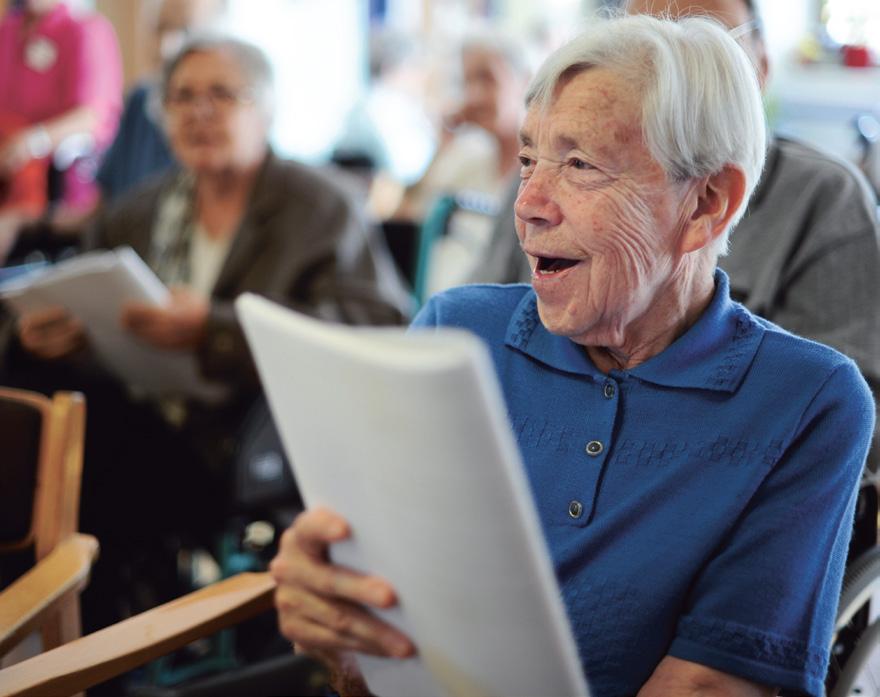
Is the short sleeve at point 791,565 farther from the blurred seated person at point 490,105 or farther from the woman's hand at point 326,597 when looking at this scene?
the blurred seated person at point 490,105

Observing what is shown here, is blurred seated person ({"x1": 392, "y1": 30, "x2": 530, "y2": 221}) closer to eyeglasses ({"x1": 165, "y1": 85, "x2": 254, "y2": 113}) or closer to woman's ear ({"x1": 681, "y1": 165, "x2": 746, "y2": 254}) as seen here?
eyeglasses ({"x1": 165, "y1": 85, "x2": 254, "y2": 113})

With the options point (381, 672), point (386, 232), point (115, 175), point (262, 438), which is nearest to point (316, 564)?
point (381, 672)

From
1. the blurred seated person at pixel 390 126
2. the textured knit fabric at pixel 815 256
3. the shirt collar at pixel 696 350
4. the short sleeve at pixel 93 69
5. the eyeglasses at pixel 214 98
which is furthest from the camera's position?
the blurred seated person at pixel 390 126

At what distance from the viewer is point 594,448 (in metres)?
1.22

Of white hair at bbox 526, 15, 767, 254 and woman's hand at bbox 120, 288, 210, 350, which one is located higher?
white hair at bbox 526, 15, 767, 254

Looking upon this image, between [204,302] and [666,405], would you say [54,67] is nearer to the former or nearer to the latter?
[204,302]

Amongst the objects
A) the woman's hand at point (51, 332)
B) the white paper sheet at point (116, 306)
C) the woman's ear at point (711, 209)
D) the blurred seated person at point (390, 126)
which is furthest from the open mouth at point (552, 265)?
the blurred seated person at point (390, 126)

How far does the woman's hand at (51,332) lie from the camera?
8.11ft

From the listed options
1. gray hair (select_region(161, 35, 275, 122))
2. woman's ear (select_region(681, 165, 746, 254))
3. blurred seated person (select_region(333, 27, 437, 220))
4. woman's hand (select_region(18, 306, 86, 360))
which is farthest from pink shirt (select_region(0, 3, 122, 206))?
woman's ear (select_region(681, 165, 746, 254))

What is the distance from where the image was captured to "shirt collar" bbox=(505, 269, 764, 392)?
1.21 meters

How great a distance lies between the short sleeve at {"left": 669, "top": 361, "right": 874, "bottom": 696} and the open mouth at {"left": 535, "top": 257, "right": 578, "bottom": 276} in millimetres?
284

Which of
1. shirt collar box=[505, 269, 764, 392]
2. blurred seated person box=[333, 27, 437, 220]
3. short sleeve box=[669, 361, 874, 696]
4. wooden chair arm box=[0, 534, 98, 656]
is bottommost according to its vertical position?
blurred seated person box=[333, 27, 437, 220]

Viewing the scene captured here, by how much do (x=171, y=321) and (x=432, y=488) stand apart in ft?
5.32

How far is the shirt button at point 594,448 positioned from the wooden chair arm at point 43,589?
65 centimetres
